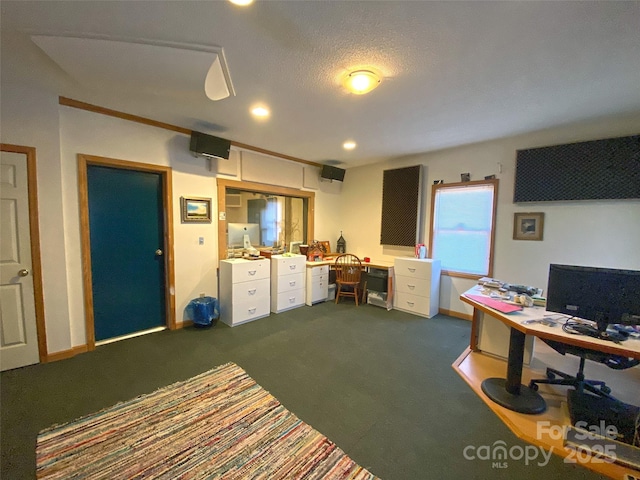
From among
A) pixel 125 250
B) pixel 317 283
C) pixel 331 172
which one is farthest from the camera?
pixel 331 172

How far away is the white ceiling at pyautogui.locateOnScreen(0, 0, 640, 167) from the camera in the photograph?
1.39m

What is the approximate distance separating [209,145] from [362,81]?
2.18 metres

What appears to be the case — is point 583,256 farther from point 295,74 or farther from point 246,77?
point 246,77

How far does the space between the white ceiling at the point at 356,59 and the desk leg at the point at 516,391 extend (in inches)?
79.0

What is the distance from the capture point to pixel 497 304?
2203 millimetres

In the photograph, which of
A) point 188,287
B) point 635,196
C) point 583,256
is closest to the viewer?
point 635,196

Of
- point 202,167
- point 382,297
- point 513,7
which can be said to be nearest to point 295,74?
point 513,7

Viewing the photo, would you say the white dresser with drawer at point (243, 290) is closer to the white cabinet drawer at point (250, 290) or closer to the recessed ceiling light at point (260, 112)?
the white cabinet drawer at point (250, 290)

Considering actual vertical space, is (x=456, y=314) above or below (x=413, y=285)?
below

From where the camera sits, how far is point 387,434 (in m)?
1.68

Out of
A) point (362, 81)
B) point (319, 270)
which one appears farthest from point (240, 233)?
point (362, 81)

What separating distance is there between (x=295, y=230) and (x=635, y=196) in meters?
4.38

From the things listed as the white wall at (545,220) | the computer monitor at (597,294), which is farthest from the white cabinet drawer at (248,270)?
the computer monitor at (597,294)

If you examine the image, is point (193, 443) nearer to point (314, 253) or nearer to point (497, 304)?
point (497, 304)
